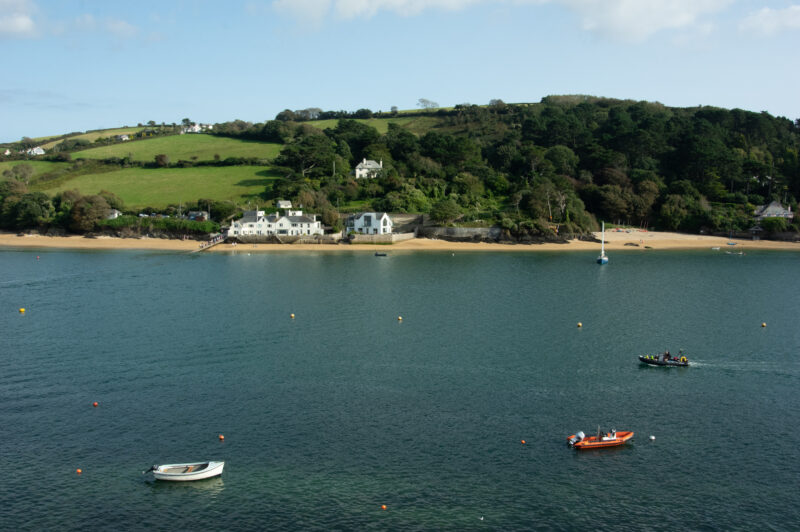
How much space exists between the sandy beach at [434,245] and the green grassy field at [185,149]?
151 ft

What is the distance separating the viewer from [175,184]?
422 ft

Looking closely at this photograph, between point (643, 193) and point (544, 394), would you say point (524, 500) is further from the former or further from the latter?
point (643, 193)

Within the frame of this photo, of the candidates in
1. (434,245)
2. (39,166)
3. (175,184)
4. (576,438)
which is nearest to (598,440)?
(576,438)

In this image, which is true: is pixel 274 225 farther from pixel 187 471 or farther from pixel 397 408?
pixel 187 471

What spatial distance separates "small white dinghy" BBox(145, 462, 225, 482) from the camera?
24.1m

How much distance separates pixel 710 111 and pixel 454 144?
198 feet

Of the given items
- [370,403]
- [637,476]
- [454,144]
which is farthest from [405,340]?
[454,144]

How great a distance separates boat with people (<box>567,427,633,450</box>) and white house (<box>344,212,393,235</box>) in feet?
253

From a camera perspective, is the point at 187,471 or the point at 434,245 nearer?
the point at 187,471

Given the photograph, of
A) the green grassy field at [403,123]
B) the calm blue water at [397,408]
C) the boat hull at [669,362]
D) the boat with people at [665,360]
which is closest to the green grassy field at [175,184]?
the green grassy field at [403,123]

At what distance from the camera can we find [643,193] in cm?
11362

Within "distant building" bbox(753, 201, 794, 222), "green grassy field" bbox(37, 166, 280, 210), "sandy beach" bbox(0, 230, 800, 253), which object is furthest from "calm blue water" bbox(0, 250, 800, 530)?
"green grassy field" bbox(37, 166, 280, 210)

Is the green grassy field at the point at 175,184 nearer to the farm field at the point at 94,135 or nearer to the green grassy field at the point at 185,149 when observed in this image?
the green grassy field at the point at 185,149

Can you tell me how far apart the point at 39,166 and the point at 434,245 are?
103 metres
